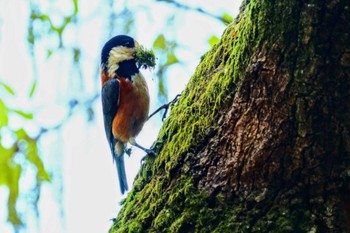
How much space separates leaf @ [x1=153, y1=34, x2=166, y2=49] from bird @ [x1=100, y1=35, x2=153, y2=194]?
0.14m

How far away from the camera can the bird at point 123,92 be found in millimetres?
2799

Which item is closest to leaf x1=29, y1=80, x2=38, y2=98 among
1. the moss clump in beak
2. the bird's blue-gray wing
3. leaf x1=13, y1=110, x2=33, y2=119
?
leaf x1=13, y1=110, x2=33, y2=119

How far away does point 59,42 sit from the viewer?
8.17 feet

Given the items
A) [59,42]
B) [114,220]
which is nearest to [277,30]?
[114,220]

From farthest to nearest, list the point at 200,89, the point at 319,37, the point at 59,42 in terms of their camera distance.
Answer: the point at 59,42 → the point at 200,89 → the point at 319,37

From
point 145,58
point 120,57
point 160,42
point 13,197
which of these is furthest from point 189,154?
point 160,42

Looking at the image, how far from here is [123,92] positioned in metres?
2.84

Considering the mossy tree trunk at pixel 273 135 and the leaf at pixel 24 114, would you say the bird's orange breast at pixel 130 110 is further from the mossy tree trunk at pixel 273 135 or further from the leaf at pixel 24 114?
the mossy tree trunk at pixel 273 135

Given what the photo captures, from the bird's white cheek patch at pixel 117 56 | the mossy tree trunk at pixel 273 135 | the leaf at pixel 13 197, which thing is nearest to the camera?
the mossy tree trunk at pixel 273 135

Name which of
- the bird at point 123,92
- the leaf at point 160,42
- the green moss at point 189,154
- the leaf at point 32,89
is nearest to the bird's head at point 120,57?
the bird at point 123,92

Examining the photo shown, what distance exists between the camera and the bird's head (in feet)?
9.05

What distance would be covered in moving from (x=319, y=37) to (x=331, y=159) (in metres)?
0.30

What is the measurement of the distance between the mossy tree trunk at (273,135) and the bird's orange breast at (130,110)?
1284 mm

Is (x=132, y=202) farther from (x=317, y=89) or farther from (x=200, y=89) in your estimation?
(x=317, y=89)
